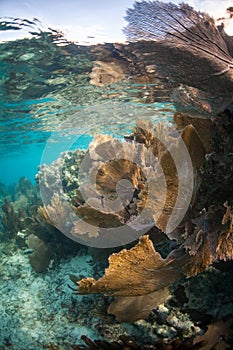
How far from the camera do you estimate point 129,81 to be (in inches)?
395

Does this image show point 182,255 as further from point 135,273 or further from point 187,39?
point 187,39

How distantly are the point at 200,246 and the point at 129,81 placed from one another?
8624 millimetres

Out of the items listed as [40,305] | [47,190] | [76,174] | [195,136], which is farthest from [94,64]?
[40,305]

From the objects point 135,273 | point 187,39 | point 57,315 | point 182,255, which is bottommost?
point 57,315

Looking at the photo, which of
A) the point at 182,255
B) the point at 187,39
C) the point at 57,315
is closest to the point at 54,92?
the point at 57,315

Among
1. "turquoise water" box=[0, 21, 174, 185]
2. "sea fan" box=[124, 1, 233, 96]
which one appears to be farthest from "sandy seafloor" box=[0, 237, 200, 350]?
"turquoise water" box=[0, 21, 174, 185]

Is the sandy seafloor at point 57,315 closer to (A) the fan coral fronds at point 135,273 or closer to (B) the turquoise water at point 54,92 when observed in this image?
(A) the fan coral fronds at point 135,273

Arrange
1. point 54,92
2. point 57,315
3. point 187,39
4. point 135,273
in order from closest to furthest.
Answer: point 135,273 → point 187,39 → point 57,315 → point 54,92

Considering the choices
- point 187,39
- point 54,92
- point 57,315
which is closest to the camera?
point 187,39

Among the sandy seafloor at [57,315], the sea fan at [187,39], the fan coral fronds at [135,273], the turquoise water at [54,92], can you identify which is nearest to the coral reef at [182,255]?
the fan coral fronds at [135,273]

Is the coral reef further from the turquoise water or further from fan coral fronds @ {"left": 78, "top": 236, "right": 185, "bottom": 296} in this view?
the turquoise water

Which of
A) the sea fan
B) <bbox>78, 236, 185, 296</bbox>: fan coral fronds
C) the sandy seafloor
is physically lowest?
the sandy seafloor

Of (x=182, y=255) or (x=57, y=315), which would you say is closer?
(x=182, y=255)

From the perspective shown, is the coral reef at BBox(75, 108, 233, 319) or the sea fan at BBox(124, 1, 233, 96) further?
the sea fan at BBox(124, 1, 233, 96)
